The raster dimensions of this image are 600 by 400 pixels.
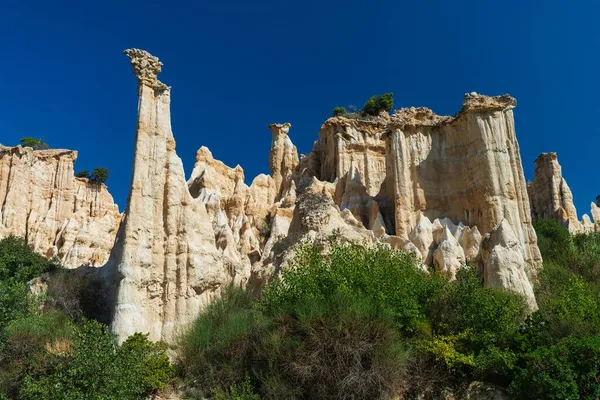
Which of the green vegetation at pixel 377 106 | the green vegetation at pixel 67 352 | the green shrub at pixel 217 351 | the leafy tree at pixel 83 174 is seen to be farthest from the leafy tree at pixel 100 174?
the green shrub at pixel 217 351

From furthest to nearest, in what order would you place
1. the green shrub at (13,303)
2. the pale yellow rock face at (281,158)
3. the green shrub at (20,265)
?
the pale yellow rock face at (281,158), the green shrub at (20,265), the green shrub at (13,303)

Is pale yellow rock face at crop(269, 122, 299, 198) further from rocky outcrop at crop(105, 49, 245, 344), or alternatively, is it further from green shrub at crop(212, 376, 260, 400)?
green shrub at crop(212, 376, 260, 400)

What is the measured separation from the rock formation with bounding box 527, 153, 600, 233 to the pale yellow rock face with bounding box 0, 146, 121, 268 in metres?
37.8

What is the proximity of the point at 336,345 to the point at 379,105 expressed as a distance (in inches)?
1653

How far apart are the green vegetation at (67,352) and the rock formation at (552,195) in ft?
127

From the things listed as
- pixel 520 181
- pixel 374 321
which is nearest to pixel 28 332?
pixel 374 321

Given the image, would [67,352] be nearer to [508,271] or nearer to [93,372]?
[93,372]

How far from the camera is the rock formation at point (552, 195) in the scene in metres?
45.4

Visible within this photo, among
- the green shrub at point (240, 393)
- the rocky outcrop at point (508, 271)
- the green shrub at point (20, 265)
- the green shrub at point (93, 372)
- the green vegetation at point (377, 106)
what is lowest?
the green shrub at point (240, 393)

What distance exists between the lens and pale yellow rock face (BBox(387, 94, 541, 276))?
31.1 meters

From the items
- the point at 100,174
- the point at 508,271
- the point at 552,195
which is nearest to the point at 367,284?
the point at 508,271

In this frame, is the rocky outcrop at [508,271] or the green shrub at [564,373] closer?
the green shrub at [564,373]

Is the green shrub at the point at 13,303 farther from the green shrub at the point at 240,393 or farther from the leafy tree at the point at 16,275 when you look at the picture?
the green shrub at the point at 240,393

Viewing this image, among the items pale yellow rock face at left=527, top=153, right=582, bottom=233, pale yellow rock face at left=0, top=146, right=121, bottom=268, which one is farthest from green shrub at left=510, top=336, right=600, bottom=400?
pale yellow rock face at left=527, top=153, right=582, bottom=233
